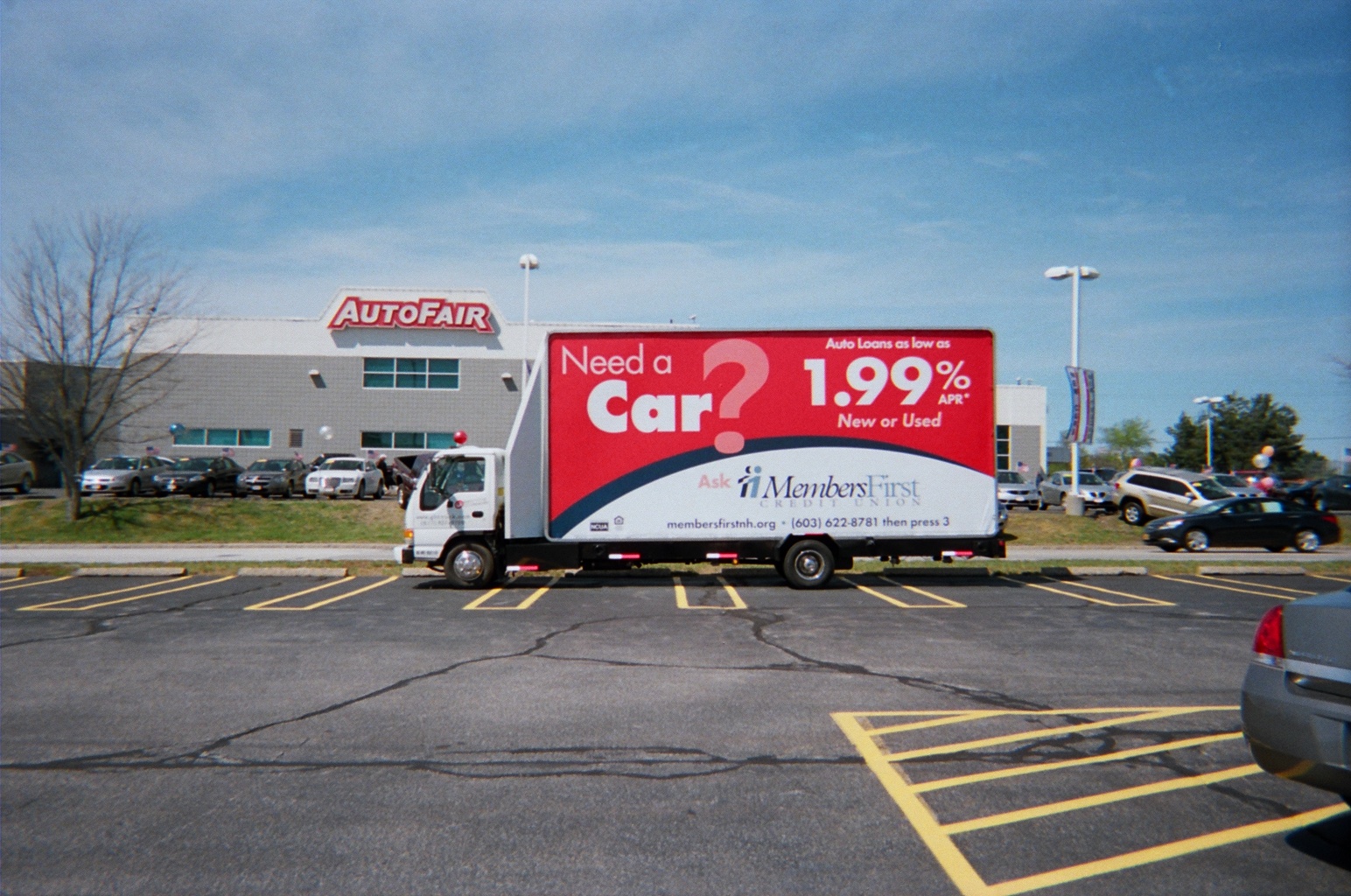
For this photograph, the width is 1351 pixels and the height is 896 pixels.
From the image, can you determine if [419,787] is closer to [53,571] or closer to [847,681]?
[847,681]

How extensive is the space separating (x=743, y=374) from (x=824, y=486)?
2147 millimetres

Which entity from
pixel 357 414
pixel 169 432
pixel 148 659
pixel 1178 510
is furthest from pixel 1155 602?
pixel 169 432

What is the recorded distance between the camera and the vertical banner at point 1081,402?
89.1 feet

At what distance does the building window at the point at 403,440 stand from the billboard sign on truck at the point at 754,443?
29.7 m

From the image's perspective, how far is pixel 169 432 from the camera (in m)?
40.6

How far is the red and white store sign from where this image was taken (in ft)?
134

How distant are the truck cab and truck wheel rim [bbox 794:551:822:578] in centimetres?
483

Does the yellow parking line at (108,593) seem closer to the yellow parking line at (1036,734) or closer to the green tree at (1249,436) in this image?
the yellow parking line at (1036,734)

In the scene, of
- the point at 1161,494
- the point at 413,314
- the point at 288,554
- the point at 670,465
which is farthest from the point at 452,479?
the point at 413,314

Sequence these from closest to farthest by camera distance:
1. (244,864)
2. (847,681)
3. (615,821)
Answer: (244,864) < (615,821) < (847,681)

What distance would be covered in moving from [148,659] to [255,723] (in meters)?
3.03

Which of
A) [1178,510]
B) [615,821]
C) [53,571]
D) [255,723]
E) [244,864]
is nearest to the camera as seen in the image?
[244,864]

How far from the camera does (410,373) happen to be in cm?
4172

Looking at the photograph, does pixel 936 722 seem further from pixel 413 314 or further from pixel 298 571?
pixel 413 314
